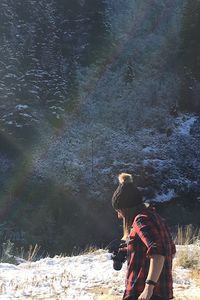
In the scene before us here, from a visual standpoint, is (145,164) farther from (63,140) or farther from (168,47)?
(168,47)

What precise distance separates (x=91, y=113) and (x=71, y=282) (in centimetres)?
1724

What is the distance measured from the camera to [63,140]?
2191cm

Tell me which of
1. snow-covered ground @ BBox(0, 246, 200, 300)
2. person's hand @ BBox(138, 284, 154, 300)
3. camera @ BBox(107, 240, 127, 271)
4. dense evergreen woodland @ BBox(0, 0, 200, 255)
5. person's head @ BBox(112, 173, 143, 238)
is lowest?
snow-covered ground @ BBox(0, 246, 200, 300)

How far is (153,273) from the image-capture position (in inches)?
130

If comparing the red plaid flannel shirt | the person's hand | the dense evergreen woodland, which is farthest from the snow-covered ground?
the dense evergreen woodland

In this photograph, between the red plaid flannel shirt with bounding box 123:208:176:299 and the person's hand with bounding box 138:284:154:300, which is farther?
the red plaid flannel shirt with bounding box 123:208:176:299

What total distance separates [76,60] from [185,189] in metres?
9.40

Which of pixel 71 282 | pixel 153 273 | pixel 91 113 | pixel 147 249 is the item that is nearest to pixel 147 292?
pixel 153 273

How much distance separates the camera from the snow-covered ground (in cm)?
584

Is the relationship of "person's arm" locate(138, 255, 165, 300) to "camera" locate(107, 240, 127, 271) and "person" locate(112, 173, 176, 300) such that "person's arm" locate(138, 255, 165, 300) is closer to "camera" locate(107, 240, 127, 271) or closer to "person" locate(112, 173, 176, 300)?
"person" locate(112, 173, 176, 300)

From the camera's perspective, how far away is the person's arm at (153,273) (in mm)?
3291

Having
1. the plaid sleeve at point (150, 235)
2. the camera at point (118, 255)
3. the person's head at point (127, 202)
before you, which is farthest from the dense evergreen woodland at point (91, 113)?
the plaid sleeve at point (150, 235)

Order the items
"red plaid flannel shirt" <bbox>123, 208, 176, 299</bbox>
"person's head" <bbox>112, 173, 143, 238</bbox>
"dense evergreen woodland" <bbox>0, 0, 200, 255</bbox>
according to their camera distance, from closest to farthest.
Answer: "red plaid flannel shirt" <bbox>123, 208, 176, 299</bbox> → "person's head" <bbox>112, 173, 143, 238</bbox> → "dense evergreen woodland" <bbox>0, 0, 200, 255</bbox>

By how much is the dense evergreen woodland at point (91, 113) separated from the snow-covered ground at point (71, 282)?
8648 millimetres
